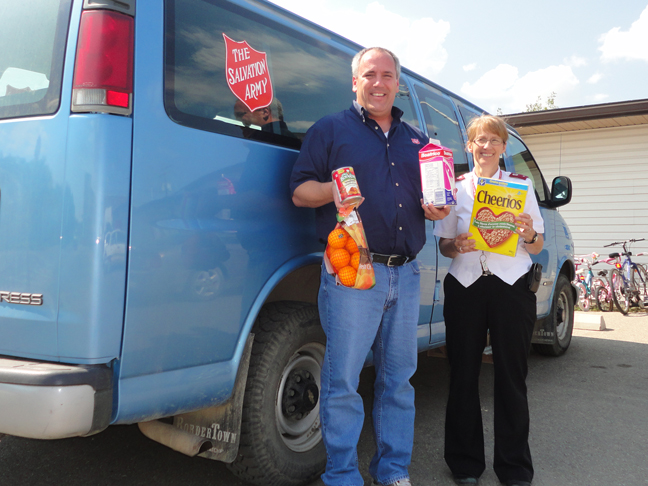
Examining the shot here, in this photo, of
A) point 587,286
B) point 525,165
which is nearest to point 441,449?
point 525,165

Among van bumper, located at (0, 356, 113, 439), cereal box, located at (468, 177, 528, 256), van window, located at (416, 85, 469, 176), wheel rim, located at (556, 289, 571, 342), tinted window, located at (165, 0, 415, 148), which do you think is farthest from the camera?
wheel rim, located at (556, 289, 571, 342)

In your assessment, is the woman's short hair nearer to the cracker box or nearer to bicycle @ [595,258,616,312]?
the cracker box

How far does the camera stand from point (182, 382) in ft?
6.64

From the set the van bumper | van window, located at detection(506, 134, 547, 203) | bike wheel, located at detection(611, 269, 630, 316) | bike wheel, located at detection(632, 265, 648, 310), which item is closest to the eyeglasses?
the van bumper

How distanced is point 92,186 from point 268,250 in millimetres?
788

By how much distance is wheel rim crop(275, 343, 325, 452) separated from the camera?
8.34 ft

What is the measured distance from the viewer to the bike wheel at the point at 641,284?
33.1 feet

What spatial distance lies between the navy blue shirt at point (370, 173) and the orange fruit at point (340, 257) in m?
0.22

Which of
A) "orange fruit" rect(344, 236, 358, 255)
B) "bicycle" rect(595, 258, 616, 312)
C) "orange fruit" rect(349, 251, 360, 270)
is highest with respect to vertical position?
"orange fruit" rect(344, 236, 358, 255)

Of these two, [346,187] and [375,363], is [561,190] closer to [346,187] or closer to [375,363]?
[375,363]

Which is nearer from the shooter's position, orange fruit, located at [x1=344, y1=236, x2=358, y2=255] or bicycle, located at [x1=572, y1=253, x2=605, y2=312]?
orange fruit, located at [x1=344, y1=236, x2=358, y2=255]

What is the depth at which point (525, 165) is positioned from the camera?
509 cm

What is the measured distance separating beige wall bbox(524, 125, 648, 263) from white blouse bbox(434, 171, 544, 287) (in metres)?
10.4

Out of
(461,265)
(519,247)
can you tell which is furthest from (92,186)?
(519,247)
